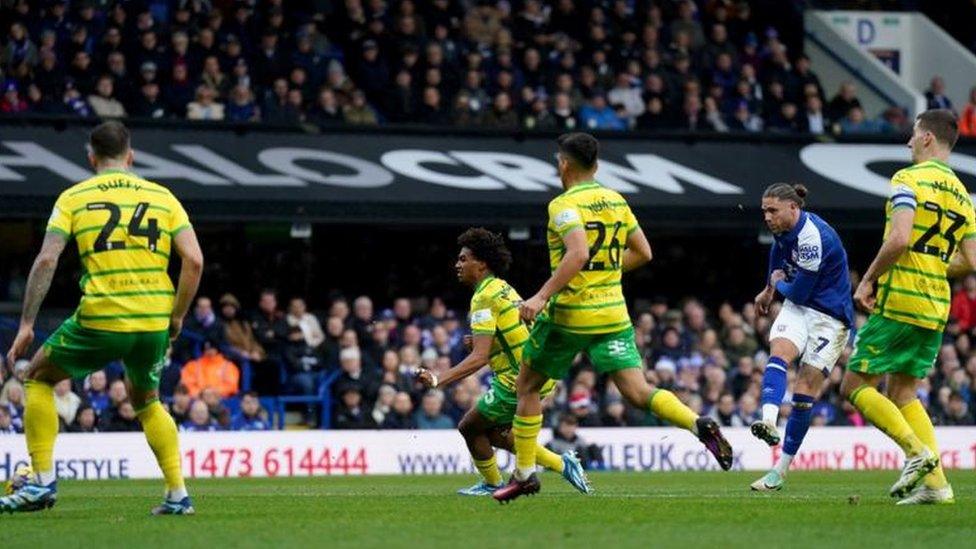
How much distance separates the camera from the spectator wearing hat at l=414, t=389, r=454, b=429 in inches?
953

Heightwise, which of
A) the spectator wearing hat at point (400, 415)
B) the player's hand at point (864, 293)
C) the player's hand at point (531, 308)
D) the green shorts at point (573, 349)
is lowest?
the spectator wearing hat at point (400, 415)

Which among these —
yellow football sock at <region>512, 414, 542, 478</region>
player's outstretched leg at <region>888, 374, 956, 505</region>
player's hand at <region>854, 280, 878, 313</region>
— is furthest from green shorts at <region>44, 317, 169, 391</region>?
player's outstretched leg at <region>888, 374, 956, 505</region>

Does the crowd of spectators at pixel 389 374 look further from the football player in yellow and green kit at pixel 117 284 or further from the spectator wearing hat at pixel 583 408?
the football player in yellow and green kit at pixel 117 284

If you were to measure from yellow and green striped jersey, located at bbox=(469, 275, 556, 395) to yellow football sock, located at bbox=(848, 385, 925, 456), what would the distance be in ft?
8.61

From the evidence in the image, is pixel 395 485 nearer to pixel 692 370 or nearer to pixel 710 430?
pixel 710 430

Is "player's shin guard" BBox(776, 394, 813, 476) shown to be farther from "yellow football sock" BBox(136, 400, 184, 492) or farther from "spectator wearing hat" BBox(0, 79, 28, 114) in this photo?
"spectator wearing hat" BBox(0, 79, 28, 114)

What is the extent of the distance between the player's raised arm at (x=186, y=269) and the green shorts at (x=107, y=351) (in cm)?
22

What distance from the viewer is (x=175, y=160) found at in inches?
979

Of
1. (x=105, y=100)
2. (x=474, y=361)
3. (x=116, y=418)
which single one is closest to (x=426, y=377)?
(x=474, y=361)

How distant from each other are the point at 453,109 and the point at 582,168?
573 inches

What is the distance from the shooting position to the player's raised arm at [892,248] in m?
12.1

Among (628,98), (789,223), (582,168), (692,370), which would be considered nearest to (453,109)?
(628,98)

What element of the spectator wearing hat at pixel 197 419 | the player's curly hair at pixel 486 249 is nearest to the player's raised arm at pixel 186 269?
the player's curly hair at pixel 486 249

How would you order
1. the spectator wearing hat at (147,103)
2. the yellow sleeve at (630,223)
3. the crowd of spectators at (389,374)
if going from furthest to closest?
the spectator wearing hat at (147,103), the crowd of spectators at (389,374), the yellow sleeve at (630,223)
